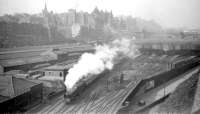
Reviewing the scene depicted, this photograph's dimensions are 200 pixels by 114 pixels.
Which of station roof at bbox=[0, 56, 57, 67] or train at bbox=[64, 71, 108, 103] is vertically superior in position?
station roof at bbox=[0, 56, 57, 67]

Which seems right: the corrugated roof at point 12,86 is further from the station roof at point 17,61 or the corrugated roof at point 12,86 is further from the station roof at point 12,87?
the station roof at point 17,61

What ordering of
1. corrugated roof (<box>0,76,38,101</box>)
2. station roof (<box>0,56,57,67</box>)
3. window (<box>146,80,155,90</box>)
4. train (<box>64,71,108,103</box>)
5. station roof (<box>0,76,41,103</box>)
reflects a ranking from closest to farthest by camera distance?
station roof (<box>0,76,41,103</box>) < corrugated roof (<box>0,76,38,101</box>) < train (<box>64,71,108,103</box>) < window (<box>146,80,155,90</box>) < station roof (<box>0,56,57,67</box>)

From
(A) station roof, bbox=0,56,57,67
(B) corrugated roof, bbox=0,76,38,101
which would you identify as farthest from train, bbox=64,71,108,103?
(A) station roof, bbox=0,56,57,67

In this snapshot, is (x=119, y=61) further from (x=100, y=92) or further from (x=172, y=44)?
(x=172, y=44)

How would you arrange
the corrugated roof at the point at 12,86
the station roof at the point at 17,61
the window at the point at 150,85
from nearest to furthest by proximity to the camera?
the corrugated roof at the point at 12,86 → the window at the point at 150,85 → the station roof at the point at 17,61

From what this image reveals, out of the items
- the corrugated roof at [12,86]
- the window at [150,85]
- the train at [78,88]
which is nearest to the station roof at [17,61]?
the corrugated roof at [12,86]

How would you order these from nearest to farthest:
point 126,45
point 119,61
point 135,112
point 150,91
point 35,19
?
point 135,112
point 150,91
point 119,61
point 126,45
point 35,19

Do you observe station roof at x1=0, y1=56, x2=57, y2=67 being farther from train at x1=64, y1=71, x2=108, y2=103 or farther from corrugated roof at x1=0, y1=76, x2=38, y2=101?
train at x1=64, y1=71, x2=108, y2=103

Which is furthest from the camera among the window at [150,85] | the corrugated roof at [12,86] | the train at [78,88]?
the window at [150,85]

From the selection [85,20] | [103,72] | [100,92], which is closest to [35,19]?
[85,20]
